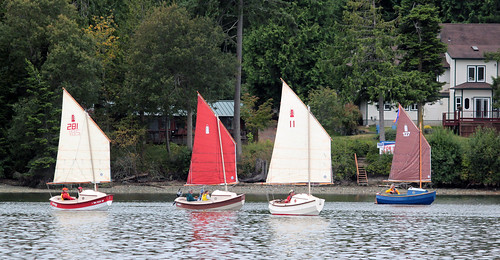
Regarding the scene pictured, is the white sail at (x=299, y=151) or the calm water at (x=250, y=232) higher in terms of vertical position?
the white sail at (x=299, y=151)

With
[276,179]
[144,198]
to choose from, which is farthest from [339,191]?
[276,179]

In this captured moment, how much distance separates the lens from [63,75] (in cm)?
7925

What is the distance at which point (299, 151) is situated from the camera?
54.1m

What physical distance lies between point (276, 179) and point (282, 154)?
1.83 metres

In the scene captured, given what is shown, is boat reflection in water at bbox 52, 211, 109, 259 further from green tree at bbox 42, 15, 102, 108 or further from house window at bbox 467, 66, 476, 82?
house window at bbox 467, 66, 476, 82

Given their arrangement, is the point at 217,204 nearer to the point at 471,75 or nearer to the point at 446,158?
the point at 446,158

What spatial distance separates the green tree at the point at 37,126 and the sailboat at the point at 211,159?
24.7 meters

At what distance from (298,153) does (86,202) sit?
17.1 m

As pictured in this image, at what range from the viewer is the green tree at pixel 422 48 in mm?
85250

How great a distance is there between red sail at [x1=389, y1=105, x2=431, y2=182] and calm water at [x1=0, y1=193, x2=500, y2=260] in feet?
10.8

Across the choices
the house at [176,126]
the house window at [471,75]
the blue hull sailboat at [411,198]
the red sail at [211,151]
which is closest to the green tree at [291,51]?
the house at [176,126]

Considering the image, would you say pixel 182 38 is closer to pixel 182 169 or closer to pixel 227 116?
pixel 182 169

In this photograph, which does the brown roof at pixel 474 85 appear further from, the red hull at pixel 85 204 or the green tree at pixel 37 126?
the red hull at pixel 85 204

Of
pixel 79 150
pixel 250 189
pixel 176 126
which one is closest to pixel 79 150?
pixel 79 150
